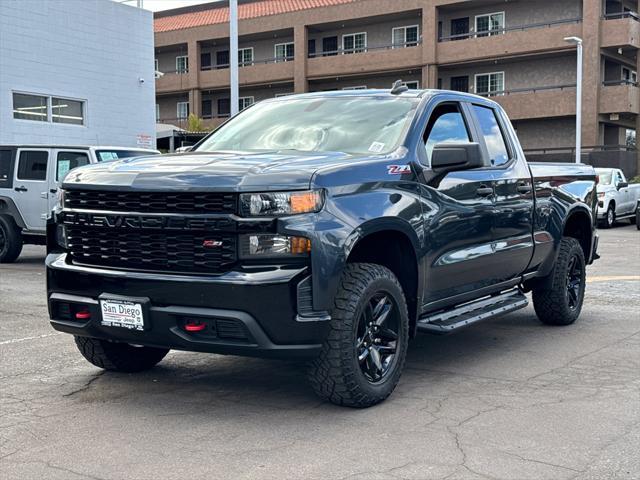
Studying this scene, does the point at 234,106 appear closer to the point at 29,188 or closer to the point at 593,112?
Answer: the point at 29,188

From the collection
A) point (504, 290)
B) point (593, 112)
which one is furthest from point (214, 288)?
point (593, 112)

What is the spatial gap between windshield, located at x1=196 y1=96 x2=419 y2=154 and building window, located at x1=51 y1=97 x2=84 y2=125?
54.9 feet

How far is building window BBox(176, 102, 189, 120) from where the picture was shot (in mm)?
53125

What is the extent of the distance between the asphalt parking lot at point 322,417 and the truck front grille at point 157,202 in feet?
4.06

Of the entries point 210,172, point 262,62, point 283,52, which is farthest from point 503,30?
point 210,172

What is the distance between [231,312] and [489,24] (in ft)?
130

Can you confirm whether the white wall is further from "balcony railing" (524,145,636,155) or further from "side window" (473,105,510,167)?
"balcony railing" (524,145,636,155)

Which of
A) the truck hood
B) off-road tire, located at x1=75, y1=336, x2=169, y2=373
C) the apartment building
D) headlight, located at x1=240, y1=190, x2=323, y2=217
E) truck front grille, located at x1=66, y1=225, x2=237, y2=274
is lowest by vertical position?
off-road tire, located at x1=75, y1=336, x2=169, y2=373

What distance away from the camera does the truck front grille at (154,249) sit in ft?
15.6

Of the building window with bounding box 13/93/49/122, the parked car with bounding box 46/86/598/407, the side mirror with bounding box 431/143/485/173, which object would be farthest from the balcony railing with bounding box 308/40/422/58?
the side mirror with bounding box 431/143/485/173

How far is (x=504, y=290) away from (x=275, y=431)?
10.5ft

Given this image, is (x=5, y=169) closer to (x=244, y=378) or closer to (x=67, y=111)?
(x=67, y=111)

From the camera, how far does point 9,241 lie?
13797mm

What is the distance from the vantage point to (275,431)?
4703 mm
